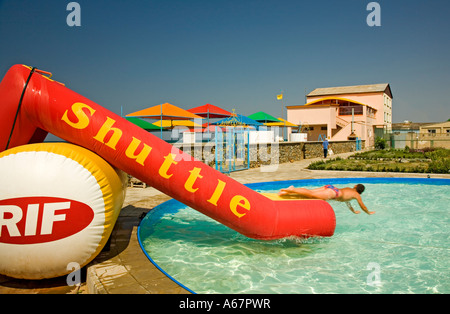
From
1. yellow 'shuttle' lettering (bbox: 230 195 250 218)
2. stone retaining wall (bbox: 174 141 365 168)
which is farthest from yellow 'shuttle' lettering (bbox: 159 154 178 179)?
stone retaining wall (bbox: 174 141 365 168)

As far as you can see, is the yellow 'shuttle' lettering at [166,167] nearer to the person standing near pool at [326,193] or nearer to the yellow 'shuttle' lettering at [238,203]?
the yellow 'shuttle' lettering at [238,203]

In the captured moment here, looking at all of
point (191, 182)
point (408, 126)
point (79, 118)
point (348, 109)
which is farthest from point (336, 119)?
point (79, 118)

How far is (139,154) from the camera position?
175 inches

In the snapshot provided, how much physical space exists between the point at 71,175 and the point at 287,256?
348 cm

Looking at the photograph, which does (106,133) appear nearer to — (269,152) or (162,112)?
(162,112)

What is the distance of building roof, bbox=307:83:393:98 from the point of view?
4878cm

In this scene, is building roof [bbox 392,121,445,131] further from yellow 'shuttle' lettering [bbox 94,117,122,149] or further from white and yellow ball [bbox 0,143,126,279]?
white and yellow ball [bbox 0,143,126,279]

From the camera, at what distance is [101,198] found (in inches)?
151

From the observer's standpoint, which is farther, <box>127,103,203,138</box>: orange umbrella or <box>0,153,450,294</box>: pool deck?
<box>127,103,203,138</box>: orange umbrella

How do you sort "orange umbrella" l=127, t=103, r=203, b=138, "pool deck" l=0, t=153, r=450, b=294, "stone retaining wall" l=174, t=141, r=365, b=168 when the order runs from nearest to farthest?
"pool deck" l=0, t=153, r=450, b=294 → "stone retaining wall" l=174, t=141, r=365, b=168 → "orange umbrella" l=127, t=103, r=203, b=138

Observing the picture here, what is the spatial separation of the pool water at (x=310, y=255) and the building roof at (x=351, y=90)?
45614 mm

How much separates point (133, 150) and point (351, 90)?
52.0 m

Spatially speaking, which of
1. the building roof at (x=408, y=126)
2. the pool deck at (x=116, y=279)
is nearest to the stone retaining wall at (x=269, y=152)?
the pool deck at (x=116, y=279)

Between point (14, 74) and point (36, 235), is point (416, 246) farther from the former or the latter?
point (14, 74)
